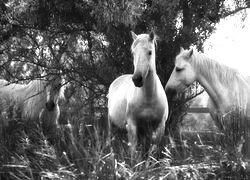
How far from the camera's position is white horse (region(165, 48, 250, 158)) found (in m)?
6.15

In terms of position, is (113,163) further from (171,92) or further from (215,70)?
(215,70)

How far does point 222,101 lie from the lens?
6.19 m

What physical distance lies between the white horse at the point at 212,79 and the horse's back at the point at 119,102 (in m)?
0.76

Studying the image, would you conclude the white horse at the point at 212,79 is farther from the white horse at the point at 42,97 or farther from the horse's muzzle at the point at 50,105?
the horse's muzzle at the point at 50,105

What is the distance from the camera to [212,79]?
20.9 feet

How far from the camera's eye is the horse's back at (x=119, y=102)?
19.3 feet

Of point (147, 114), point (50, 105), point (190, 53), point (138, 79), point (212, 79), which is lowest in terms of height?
point (147, 114)

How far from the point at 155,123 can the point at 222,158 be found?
5.75 ft

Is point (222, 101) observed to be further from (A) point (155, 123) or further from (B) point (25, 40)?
(B) point (25, 40)

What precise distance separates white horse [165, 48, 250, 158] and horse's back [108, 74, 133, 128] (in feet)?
2.48

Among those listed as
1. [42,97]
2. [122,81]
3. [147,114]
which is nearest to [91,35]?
[42,97]

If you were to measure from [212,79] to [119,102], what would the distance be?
155 cm

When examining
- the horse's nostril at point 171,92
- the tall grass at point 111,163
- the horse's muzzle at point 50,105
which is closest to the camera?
the tall grass at point 111,163

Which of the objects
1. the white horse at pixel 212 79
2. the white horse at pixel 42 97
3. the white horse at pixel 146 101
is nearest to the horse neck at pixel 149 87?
the white horse at pixel 146 101
